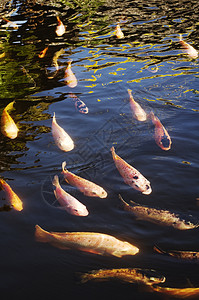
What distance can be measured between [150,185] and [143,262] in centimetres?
159

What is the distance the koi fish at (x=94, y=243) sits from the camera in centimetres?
388

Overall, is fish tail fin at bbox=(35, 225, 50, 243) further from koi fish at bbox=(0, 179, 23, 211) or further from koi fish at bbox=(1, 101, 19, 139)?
koi fish at bbox=(1, 101, 19, 139)

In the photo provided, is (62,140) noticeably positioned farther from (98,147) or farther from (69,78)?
(69,78)

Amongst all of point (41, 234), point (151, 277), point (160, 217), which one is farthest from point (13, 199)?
point (151, 277)

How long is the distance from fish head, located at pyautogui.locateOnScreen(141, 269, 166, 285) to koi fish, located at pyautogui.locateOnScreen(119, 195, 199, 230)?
2.73 ft

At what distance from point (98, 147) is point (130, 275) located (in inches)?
122

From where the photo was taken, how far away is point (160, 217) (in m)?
4.39

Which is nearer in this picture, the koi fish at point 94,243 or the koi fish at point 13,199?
the koi fish at point 94,243

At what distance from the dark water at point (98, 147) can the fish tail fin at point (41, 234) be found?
0.09 m

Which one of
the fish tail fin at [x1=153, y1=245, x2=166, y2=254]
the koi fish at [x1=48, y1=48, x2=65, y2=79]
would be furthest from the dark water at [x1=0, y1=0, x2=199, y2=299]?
the koi fish at [x1=48, y1=48, x2=65, y2=79]

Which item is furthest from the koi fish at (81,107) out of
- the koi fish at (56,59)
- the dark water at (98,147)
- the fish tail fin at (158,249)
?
the fish tail fin at (158,249)

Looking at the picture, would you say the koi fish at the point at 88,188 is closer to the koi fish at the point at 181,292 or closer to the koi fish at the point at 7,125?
the koi fish at the point at 181,292

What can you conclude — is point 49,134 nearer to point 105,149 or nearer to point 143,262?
point 105,149

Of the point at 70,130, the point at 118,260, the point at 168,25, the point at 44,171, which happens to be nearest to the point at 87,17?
the point at 168,25
